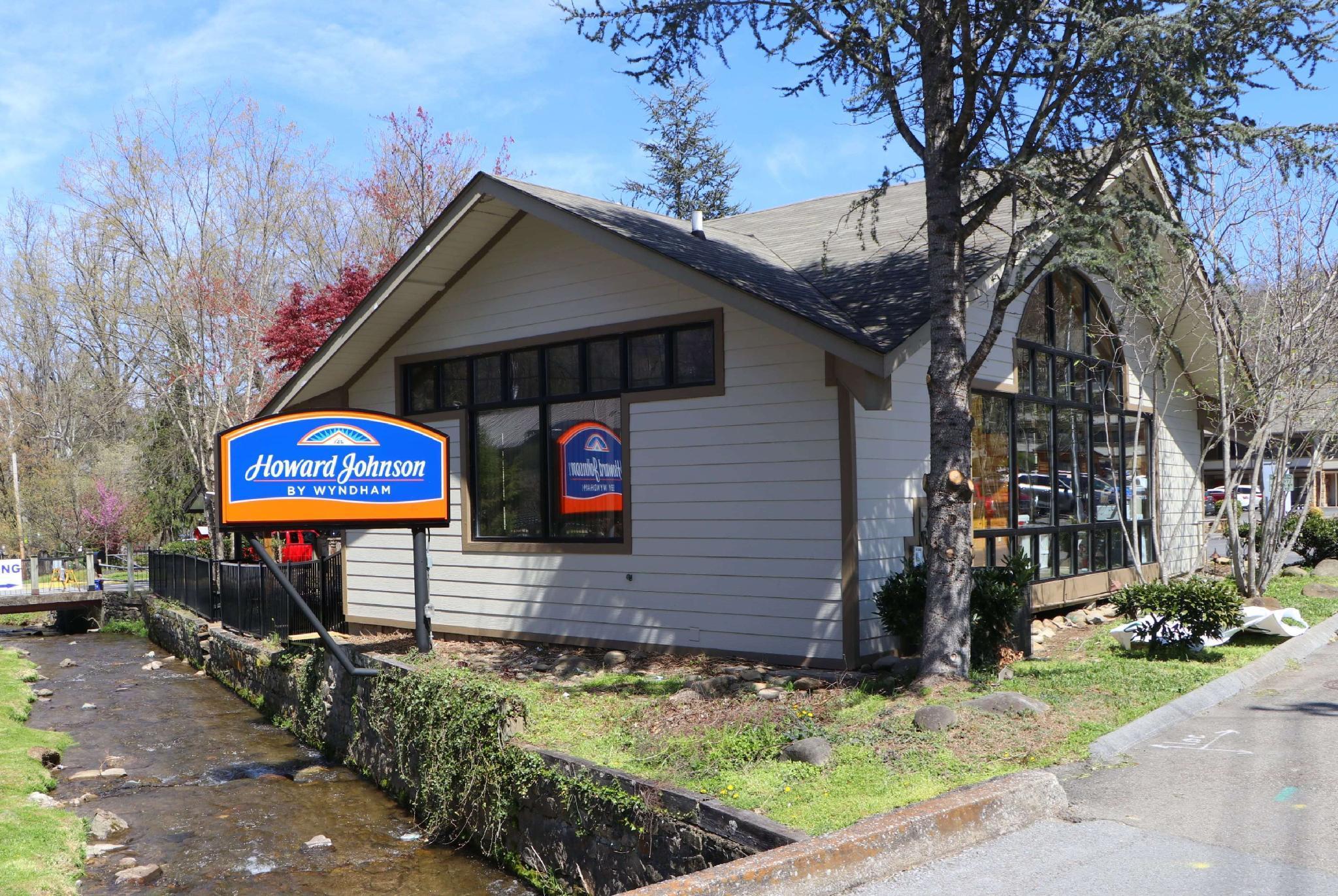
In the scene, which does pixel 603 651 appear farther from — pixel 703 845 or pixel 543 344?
pixel 703 845

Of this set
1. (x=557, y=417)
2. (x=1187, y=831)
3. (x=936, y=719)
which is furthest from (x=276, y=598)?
(x=1187, y=831)

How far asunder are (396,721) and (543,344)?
5091mm

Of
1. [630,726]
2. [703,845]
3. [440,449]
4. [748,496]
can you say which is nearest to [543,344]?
[440,449]

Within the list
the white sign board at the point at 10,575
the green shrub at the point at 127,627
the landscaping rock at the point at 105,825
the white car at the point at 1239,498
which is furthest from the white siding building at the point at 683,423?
the white sign board at the point at 10,575

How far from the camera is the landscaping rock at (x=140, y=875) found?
26.4 feet

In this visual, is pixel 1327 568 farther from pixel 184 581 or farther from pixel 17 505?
pixel 17 505

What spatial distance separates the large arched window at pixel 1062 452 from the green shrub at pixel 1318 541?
469cm

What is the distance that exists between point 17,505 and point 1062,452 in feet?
109

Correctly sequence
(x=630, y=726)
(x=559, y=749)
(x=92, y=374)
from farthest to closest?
(x=92, y=374)
(x=630, y=726)
(x=559, y=749)

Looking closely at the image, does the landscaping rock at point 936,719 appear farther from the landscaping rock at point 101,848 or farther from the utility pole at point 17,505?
the utility pole at point 17,505

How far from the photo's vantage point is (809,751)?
22.7 feet

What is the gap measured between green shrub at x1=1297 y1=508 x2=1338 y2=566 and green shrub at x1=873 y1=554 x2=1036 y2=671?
1193cm

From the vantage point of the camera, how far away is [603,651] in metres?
12.0

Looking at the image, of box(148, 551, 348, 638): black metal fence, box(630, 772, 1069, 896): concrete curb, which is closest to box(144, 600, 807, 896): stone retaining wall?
box(630, 772, 1069, 896): concrete curb
